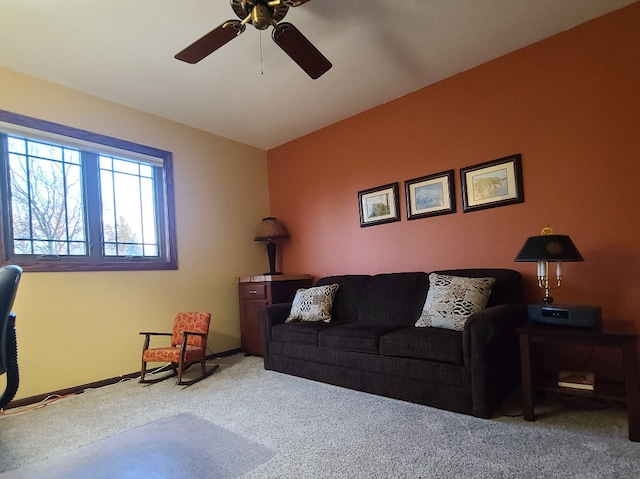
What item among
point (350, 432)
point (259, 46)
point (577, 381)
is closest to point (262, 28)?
point (259, 46)

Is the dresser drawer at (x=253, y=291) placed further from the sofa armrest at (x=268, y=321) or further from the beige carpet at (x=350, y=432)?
the beige carpet at (x=350, y=432)

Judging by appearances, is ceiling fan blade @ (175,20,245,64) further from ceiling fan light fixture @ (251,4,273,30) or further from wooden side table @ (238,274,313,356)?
wooden side table @ (238,274,313,356)

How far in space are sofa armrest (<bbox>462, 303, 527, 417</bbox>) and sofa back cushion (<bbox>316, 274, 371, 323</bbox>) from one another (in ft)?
4.43

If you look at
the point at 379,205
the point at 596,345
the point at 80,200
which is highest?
the point at 80,200

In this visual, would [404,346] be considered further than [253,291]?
No

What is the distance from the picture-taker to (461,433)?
1.88 meters

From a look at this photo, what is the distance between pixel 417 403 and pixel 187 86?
3.21 meters

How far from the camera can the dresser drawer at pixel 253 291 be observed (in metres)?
3.87

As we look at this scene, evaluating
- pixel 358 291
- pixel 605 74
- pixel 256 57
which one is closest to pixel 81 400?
pixel 358 291

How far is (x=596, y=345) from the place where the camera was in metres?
1.83

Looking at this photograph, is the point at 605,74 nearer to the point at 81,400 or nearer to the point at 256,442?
the point at 256,442

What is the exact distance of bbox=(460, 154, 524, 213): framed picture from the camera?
2.83 m

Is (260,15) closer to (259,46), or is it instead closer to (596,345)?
(259,46)

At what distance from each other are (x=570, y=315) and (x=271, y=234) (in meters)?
3.14
